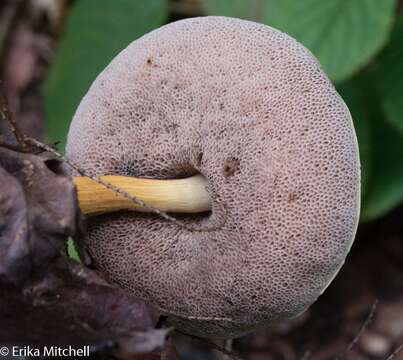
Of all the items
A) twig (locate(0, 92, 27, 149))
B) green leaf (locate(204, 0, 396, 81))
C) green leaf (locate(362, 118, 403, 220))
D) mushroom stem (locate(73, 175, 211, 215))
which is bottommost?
green leaf (locate(362, 118, 403, 220))

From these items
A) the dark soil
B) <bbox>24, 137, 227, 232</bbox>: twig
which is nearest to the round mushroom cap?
<bbox>24, 137, 227, 232</bbox>: twig

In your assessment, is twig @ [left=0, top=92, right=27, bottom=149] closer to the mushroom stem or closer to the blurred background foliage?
the mushroom stem

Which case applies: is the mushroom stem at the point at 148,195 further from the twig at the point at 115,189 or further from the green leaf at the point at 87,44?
the green leaf at the point at 87,44

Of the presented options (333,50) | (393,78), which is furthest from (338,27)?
(393,78)

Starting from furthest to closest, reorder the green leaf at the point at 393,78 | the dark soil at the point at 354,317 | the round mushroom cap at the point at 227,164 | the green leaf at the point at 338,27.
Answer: the dark soil at the point at 354,317 → the green leaf at the point at 393,78 → the green leaf at the point at 338,27 → the round mushroom cap at the point at 227,164

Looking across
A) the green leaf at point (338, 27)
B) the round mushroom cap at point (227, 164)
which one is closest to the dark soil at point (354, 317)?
the green leaf at point (338, 27)

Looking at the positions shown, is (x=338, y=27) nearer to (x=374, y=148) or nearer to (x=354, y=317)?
(x=374, y=148)
